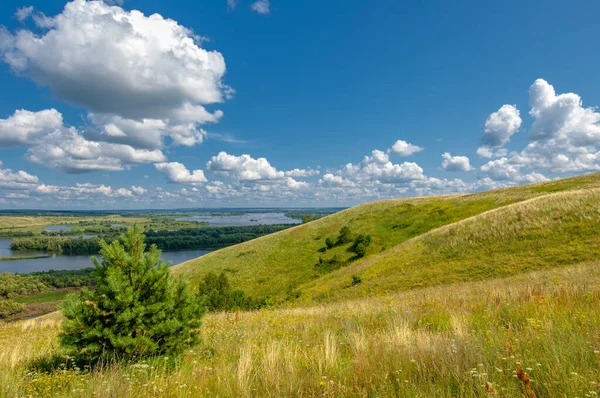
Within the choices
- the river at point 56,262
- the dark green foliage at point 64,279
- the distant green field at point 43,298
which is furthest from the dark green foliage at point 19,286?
the river at point 56,262

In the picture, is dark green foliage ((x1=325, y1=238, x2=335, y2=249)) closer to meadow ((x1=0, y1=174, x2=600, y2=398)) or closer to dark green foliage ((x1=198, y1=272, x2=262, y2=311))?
dark green foliage ((x1=198, y1=272, x2=262, y2=311))

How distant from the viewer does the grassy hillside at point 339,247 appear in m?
36.6

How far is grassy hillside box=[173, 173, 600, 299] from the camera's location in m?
36.6

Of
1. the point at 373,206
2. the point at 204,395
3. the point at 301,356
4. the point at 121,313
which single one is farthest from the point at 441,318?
the point at 373,206

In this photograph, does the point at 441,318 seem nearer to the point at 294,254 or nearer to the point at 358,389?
the point at 358,389

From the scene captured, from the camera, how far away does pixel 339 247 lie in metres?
49.6

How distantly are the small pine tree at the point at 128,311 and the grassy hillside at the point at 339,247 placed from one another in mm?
24179

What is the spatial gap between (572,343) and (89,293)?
7415 mm

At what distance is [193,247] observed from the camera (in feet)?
550

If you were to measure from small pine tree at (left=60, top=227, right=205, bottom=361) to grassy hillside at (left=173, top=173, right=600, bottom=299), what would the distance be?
24.2m

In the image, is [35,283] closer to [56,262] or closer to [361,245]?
[56,262]

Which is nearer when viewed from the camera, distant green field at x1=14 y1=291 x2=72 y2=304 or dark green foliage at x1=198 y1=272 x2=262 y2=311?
dark green foliage at x1=198 y1=272 x2=262 y2=311

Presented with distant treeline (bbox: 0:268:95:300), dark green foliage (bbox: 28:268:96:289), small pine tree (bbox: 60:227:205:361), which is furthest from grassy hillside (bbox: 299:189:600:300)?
dark green foliage (bbox: 28:268:96:289)

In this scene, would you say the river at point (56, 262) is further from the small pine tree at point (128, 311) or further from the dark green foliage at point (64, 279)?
the small pine tree at point (128, 311)
